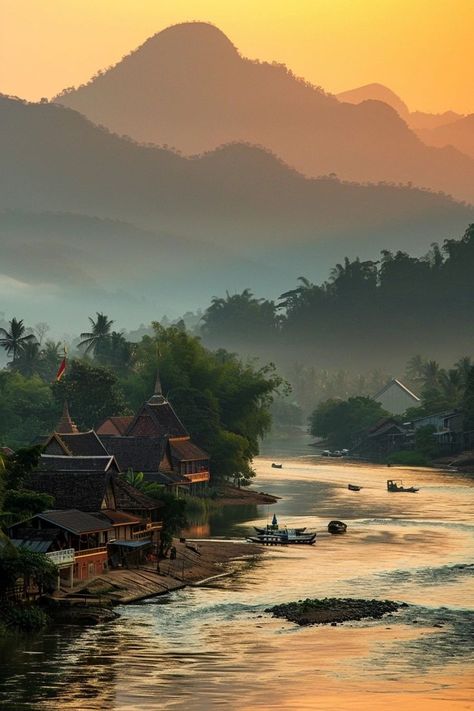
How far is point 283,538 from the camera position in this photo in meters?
101

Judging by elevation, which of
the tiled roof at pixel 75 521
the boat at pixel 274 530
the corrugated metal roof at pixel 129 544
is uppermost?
the tiled roof at pixel 75 521

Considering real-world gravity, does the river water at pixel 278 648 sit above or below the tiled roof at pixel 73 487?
below

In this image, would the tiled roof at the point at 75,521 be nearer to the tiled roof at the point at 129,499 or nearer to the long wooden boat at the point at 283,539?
the tiled roof at the point at 129,499

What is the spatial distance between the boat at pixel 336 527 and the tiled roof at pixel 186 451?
84.1ft

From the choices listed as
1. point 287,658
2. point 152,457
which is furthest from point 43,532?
point 152,457

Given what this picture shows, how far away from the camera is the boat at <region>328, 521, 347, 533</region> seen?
353 feet

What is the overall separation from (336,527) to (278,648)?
139 ft

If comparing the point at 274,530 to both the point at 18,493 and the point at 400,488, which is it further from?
the point at 400,488

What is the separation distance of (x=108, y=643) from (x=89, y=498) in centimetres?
1995

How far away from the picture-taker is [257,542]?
102 metres

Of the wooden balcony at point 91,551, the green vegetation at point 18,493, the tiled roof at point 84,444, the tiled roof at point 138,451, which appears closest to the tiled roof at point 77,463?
the wooden balcony at point 91,551

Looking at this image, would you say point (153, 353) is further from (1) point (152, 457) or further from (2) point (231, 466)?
(1) point (152, 457)

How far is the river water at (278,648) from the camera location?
57281 mm

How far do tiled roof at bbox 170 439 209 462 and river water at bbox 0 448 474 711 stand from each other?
110 feet
